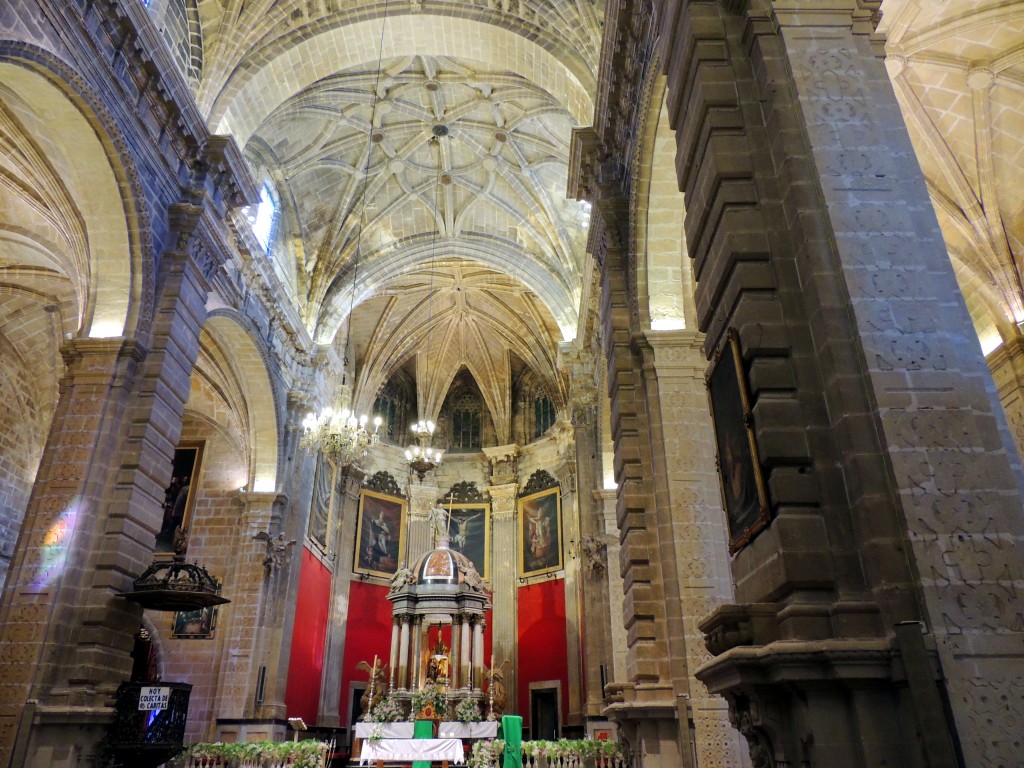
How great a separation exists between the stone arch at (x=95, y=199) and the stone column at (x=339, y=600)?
36.1ft

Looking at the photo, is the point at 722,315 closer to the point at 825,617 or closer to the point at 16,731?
the point at 825,617

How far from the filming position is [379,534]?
75.4ft

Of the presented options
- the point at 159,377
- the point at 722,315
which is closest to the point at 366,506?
the point at 159,377

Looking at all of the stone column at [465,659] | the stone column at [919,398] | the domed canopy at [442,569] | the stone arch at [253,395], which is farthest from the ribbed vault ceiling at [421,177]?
the stone column at [919,398]

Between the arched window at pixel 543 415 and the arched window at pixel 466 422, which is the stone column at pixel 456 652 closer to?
the arched window at pixel 543 415

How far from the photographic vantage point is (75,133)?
29.6ft

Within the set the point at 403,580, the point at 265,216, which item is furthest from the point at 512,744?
the point at 265,216

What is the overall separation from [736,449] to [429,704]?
1217 centimetres

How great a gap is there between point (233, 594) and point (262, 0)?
11.4 meters

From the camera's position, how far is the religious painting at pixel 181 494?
55.4ft

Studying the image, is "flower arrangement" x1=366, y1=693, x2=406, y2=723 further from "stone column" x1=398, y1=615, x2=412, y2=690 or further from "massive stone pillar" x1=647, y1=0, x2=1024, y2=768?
"massive stone pillar" x1=647, y1=0, x2=1024, y2=768

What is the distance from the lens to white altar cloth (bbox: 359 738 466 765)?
37.6 ft

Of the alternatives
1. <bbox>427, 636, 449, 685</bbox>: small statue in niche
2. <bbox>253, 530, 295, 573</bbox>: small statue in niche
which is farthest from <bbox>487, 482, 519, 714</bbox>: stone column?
<bbox>253, 530, 295, 573</bbox>: small statue in niche

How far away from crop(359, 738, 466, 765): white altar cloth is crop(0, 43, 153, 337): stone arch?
7289mm
